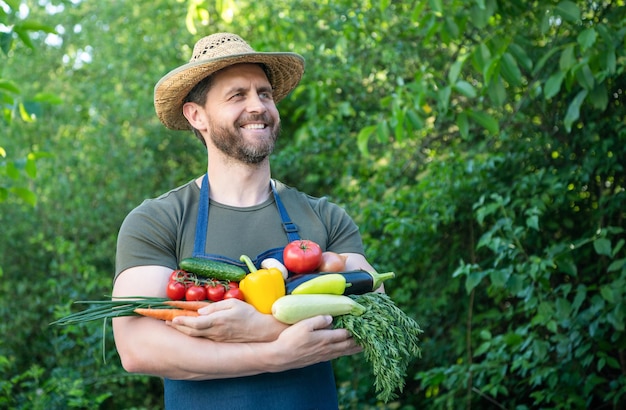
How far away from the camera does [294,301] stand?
2.20 m

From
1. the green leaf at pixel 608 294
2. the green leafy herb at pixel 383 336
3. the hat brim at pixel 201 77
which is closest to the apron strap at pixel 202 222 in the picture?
the hat brim at pixel 201 77

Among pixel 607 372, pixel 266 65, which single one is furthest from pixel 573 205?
pixel 266 65

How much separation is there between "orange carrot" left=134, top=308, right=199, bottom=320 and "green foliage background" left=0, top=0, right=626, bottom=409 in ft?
5.31

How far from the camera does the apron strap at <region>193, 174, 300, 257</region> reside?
251 centimetres

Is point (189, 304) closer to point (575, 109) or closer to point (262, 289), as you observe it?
point (262, 289)

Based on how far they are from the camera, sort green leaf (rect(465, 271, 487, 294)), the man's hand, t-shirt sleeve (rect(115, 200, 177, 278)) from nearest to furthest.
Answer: the man's hand < t-shirt sleeve (rect(115, 200, 177, 278)) < green leaf (rect(465, 271, 487, 294))

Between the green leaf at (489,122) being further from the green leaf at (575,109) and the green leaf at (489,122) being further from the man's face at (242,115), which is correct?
the man's face at (242,115)

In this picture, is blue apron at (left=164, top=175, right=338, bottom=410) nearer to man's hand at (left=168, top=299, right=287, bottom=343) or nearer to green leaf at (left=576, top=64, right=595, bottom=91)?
man's hand at (left=168, top=299, right=287, bottom=343)

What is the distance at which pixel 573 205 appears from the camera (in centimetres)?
535

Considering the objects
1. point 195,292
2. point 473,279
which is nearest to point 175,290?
point 195,292

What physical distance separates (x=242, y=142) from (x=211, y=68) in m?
0.28

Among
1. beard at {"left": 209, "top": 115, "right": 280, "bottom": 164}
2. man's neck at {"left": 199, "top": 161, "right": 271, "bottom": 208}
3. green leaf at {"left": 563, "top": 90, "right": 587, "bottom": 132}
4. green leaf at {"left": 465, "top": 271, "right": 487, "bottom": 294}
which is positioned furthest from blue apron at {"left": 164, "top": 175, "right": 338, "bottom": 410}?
green leaf at {"left": 563, "top": 90, "right": 587, "bottom": 132}

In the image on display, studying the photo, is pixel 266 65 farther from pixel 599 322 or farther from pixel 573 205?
pixel 573 205

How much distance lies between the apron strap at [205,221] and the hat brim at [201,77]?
333 millimetres
